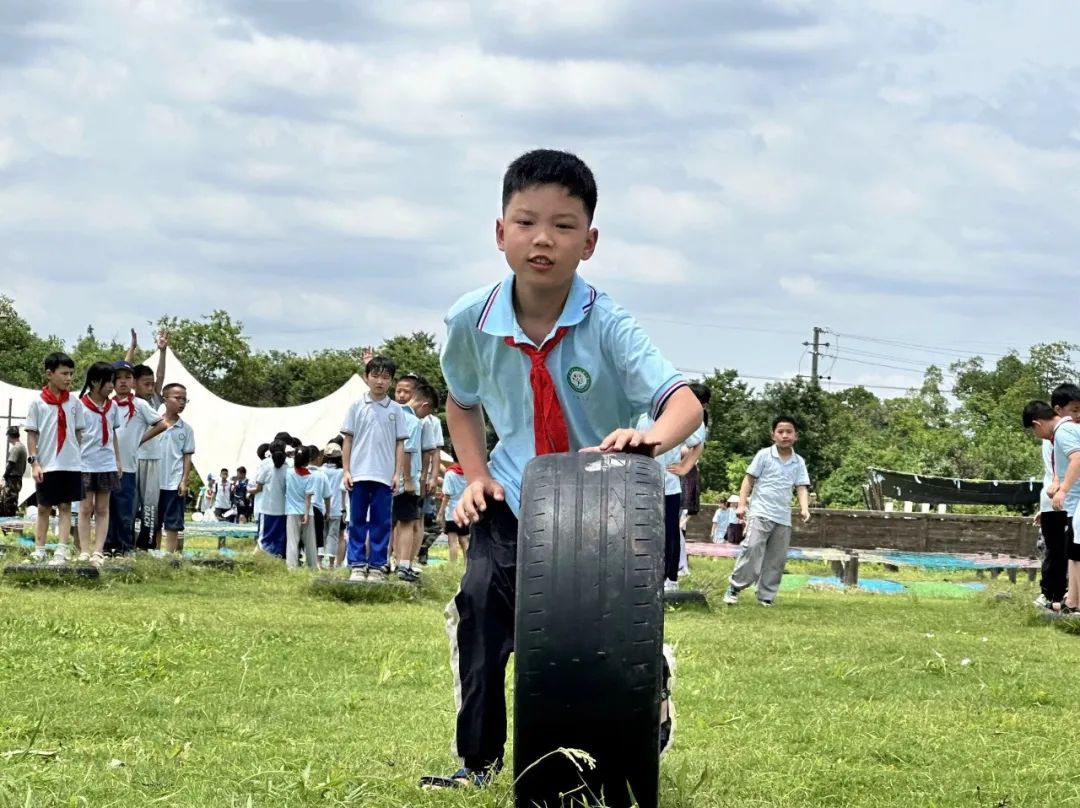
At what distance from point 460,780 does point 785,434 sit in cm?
978

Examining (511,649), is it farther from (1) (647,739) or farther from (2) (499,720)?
(1) (647,739)

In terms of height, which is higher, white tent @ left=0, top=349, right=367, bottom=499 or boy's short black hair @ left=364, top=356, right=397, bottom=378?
white tent @ left=0, top=349, right=367, bottom=499

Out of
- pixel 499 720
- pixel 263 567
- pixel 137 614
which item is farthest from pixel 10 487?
pixel 499 720

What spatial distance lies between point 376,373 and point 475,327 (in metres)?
8.46

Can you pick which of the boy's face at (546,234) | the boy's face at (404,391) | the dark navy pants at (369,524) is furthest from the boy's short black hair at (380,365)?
the boy's face at (546,234)

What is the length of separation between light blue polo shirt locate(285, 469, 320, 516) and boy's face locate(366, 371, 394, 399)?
14.2ft

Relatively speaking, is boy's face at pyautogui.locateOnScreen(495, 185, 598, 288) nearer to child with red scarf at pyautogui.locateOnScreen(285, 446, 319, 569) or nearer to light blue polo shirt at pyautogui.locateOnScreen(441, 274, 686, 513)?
light blue polo shirt at pyautogui.locateOnScreen(441, 274, 686, 513)

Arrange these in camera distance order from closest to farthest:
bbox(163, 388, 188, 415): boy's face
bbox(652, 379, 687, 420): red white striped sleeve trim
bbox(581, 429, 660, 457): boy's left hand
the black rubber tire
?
the black rubber tire → bbox(581, 429, 660, 457): boy's left hand → bbox(652, 379, 687, 420): red white striped sleeve trim → bbox(163, 388, 188, 415): boy's face

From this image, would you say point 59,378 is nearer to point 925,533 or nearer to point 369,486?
point 369,486

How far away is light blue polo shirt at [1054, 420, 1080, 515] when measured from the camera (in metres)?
11.7

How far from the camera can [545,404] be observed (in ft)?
13.9

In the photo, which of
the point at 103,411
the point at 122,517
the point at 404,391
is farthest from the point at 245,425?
the point at 103,411

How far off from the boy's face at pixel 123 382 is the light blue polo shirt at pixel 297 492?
3396mm

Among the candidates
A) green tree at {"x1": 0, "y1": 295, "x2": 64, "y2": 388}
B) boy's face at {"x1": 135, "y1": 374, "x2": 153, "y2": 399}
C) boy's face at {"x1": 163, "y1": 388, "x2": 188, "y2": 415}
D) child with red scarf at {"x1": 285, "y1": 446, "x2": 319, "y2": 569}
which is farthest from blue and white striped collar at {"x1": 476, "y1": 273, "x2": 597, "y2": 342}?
green tree at {"x1": 0, "y1": 295, "x2": 64, "y2": 388}
